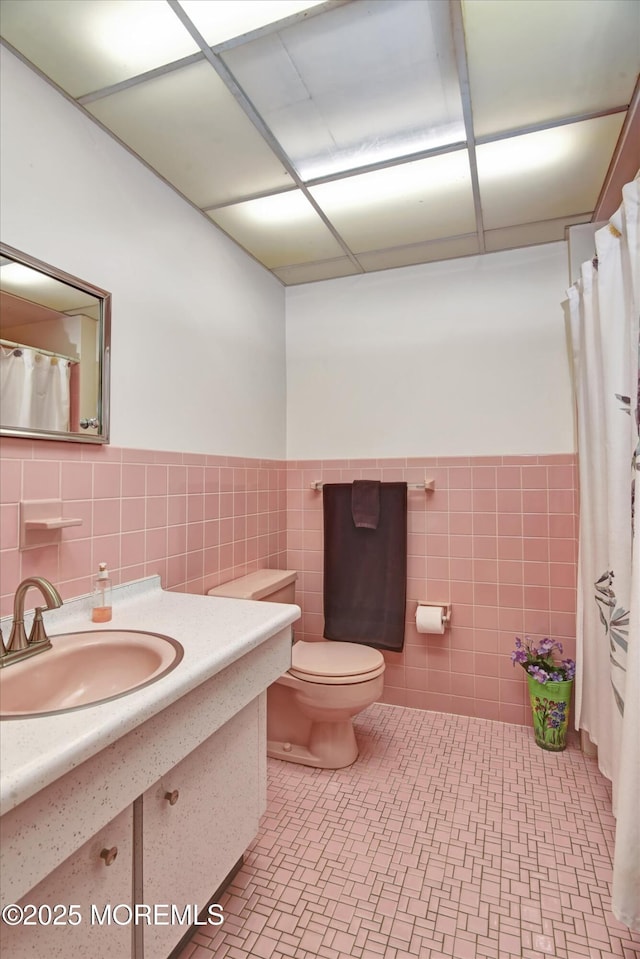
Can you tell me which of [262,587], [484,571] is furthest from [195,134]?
[484,571]

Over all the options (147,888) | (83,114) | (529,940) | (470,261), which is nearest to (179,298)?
(83,114)

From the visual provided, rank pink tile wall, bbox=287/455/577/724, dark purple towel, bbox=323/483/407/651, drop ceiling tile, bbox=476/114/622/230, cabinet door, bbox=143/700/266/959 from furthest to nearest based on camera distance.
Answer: dark purple towel, bbox=323/483/407/651
pink tile wall, bbox=287/455/577/724
drop ceiling tile, bbox=476/114/622/230
cabinet door, bbox=143/700/266/959

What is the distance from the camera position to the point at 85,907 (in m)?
0.80

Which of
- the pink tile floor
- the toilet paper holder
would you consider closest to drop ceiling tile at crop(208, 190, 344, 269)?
the toilet paper holder

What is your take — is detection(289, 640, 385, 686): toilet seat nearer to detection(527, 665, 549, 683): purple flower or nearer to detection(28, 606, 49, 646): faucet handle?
detection(527, 665, 549, 683): purple flower

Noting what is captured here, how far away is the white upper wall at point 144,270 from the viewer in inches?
48.9

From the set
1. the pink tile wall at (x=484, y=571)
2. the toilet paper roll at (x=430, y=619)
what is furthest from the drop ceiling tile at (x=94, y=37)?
the toilet paper roll at (x=430, y=619)

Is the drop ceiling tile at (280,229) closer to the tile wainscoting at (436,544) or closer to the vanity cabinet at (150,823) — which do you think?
the tile wainscoting at (436,544)

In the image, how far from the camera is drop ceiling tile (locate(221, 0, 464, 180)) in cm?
117

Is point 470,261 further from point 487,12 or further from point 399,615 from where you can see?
point 399,615

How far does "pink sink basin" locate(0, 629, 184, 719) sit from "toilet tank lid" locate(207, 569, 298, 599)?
0.70 m

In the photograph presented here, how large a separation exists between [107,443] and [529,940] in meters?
1.76

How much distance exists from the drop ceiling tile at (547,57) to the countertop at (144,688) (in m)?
1.60

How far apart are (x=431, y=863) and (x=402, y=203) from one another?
2329 mm
